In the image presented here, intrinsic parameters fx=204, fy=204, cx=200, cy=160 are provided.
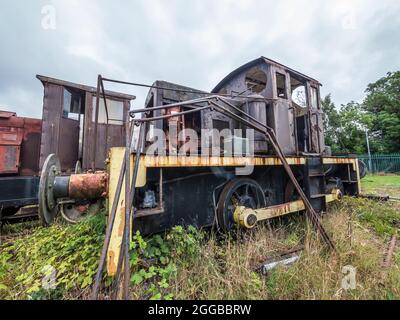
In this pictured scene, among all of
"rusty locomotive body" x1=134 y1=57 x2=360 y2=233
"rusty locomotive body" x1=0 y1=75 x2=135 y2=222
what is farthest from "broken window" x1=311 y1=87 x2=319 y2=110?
"rusty locomotive body" x1=0 y1=75 x2=135 y2=222

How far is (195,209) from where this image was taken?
2707mm

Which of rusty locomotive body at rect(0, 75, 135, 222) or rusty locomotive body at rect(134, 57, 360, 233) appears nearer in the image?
rusty locomotive body at rect(134, 57, 360, 233)

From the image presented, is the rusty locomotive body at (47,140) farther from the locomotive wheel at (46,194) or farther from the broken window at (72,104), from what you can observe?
the locomotive wheel at (46,194)

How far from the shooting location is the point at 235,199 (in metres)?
2.95

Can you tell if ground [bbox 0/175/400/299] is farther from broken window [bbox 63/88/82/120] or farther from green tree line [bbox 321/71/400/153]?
green tree line [bbox 321/71/400/153]

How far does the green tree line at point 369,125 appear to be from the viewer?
67.7ft

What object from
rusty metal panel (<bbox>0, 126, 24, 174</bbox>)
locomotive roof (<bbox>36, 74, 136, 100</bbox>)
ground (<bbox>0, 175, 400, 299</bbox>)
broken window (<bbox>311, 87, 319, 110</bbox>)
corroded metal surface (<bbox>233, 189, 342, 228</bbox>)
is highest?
locomotive roof (<bbox>36, 74, 136, 100</bbox>)

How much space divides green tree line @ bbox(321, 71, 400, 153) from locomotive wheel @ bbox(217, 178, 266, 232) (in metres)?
21.7

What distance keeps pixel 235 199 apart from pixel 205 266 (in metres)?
1.08

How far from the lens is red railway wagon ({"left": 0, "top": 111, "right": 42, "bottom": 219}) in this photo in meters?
3.47

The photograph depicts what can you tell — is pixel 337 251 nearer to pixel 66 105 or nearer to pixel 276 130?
pixel 276 130

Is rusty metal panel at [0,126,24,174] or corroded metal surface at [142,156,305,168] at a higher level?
rusty metal panel at [0,126,24,174]
